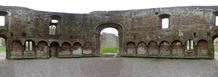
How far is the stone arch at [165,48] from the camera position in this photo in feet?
52.2

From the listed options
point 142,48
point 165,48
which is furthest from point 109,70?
point 165,48

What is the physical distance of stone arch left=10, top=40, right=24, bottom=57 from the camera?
1531 centimetres

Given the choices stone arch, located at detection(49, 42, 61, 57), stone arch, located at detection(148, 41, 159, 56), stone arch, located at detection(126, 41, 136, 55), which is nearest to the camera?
stone arch, located at detection(148, 41, 159, 56)

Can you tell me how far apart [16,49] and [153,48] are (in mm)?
13281

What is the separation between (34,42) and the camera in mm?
16141

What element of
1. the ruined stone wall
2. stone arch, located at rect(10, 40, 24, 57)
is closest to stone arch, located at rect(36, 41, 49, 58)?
the ruined stone wall

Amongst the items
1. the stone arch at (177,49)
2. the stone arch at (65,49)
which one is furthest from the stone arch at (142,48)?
the stone arch at (65,49)

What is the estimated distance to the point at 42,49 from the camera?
54.4 ft

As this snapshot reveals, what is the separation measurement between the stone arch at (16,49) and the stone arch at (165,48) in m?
13.6

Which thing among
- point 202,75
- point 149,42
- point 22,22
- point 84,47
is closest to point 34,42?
point 22,22

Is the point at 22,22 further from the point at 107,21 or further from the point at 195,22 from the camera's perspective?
the point at 195,22

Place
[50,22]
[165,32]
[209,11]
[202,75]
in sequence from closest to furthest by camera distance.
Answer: [202,75]
[209,11]
[165,32]
[50,22]

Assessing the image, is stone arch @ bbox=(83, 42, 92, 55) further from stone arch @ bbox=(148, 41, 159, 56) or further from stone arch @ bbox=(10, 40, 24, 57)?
→ stone arch @ bbox=(148, 41, 159, 56)

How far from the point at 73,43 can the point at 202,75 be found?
12.7 m
